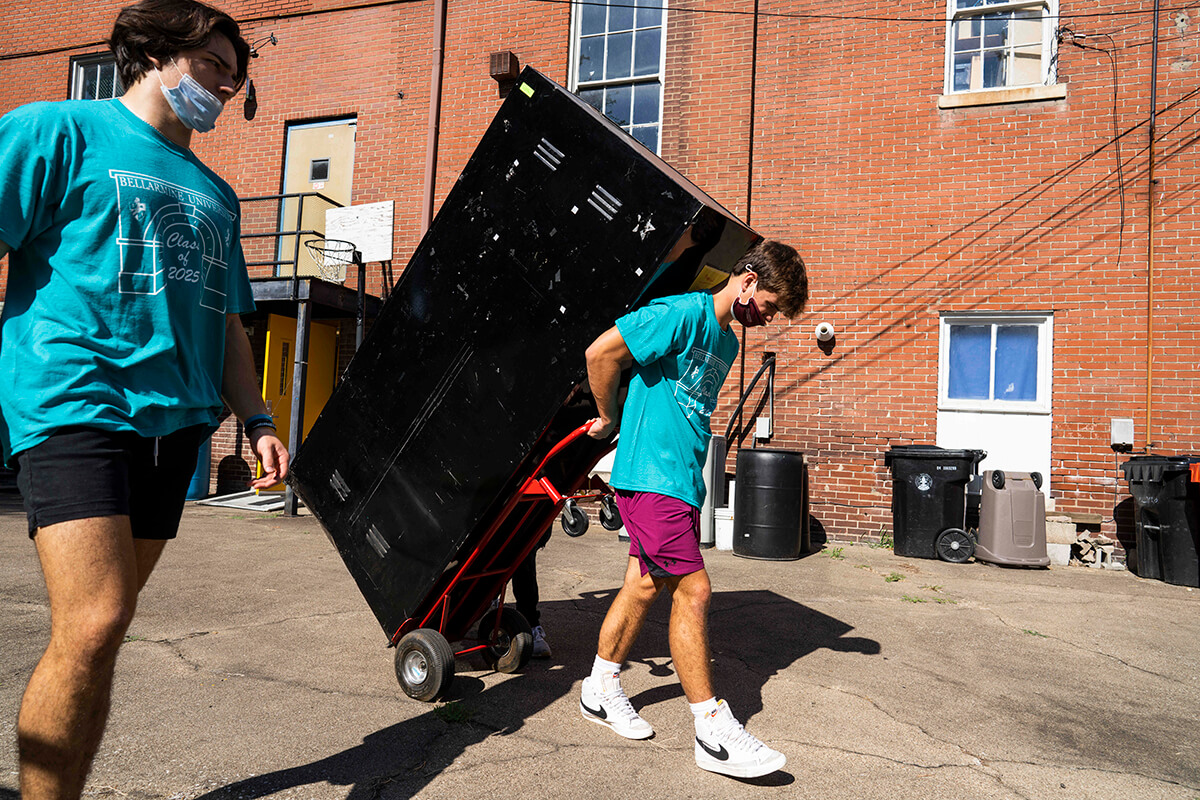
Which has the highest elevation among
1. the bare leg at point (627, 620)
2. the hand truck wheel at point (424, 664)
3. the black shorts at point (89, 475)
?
the black shorts at point (89, 475)

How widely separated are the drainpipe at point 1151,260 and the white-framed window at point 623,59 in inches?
210

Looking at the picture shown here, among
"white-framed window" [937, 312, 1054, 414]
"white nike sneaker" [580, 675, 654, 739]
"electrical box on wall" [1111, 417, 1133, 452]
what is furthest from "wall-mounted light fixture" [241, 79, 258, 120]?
"electrical box on wall" [1111, 417, 1133, 452]

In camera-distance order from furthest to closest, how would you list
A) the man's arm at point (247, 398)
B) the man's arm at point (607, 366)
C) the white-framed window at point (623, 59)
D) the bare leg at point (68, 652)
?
the white-framed window at point (623, 59) < the man's arm at point (607, 366) < the man's arm at point (247, 398) < the bare leg at point (68, 652)

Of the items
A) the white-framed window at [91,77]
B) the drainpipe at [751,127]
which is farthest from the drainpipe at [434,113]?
the white-framed window at [91,77]

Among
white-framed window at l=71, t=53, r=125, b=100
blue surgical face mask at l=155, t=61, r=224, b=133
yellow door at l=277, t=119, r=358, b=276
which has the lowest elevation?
blue surgical face mask at l=155, t=61, r=224, b=133

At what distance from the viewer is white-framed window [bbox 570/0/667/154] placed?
966 cm

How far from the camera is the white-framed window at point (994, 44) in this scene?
8.33 metres

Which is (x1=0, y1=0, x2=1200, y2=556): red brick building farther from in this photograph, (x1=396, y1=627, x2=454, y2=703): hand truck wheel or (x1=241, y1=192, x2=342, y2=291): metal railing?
(x1=396, y1=627, x2=454, y2=703): hand truck wheel

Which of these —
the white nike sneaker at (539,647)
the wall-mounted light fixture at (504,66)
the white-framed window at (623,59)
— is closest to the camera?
the white nike sneaker at (539,647)

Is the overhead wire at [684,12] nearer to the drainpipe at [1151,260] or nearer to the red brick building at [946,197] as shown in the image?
the red brick building at [946,197]

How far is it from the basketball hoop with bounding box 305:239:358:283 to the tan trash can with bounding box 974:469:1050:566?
8404mm

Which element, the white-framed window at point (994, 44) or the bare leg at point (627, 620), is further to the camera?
the white-framed window at point (994, 44)

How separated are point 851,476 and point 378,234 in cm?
697

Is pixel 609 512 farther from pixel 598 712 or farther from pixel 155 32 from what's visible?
pixel 155 32
